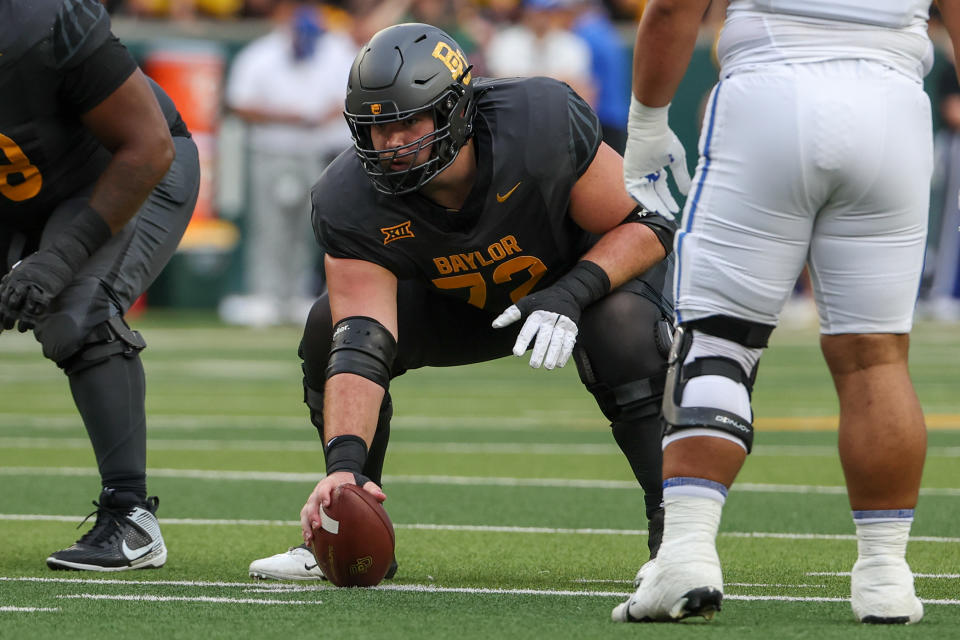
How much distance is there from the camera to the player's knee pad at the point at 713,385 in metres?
3.31

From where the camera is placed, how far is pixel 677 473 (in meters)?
3.32

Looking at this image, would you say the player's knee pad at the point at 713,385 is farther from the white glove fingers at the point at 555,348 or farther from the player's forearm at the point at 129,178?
the player's forearm at the point at 129,178

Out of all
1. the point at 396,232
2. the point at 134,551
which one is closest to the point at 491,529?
the point at 134,551

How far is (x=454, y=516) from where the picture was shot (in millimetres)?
5312

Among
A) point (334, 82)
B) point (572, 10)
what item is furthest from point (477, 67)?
point (334, 82)

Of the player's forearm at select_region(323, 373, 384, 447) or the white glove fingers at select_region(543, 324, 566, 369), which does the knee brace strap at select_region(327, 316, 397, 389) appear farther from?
the white glove fingers at select_region(543, 324, 566, 369)

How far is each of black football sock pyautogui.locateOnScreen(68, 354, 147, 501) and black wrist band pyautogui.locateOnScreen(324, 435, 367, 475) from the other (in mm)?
855

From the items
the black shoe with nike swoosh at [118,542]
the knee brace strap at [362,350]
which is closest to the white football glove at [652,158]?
the knee brace strap at [362,350]

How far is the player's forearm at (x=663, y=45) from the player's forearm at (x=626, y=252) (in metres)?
0.67

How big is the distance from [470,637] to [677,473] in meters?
0.50

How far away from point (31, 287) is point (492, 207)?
1148 millimetres

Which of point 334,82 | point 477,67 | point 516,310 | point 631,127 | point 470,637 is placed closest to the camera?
point 470,637

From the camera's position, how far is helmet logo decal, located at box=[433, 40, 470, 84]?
4.06m

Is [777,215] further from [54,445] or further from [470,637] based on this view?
[54,445]
